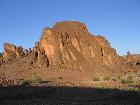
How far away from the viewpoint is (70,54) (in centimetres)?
6188

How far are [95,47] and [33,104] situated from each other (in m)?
39.3

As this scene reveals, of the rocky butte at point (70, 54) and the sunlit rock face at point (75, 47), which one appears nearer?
the rocky butte at point (70, 54)

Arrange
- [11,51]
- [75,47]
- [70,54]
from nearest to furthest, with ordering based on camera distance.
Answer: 1. [70,54]
2. [75,47]
3. [11,51]

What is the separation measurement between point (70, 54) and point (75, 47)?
1966 mm

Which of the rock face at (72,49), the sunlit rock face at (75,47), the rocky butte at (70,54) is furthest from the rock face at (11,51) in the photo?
the sunlit rock face at (75,47)

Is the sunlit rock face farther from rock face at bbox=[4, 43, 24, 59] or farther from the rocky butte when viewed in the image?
rock face at bbox=[4, 43, 24, 59]

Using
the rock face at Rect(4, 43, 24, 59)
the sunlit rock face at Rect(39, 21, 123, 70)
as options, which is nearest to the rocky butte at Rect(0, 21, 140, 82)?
the sunlit rock face at Rect(39, 21, 123, 70)

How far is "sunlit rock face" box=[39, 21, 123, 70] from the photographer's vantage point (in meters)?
61.6

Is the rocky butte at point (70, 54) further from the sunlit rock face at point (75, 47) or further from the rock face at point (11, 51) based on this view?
the rock face at point (11, 51)

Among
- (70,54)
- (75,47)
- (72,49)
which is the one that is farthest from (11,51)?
(70,54)

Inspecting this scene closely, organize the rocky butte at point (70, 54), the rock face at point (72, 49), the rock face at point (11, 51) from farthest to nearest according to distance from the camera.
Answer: the rock face at point (11, 51) < the rock face at point (72, 49) < the rocky butte at point (70, 54)

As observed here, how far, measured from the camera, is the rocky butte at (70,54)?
61303mm

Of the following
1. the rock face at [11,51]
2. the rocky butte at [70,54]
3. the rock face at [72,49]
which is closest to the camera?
the rocky butte at [70,54]

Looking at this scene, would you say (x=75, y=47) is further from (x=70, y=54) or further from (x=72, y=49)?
(x=70, y=54)
